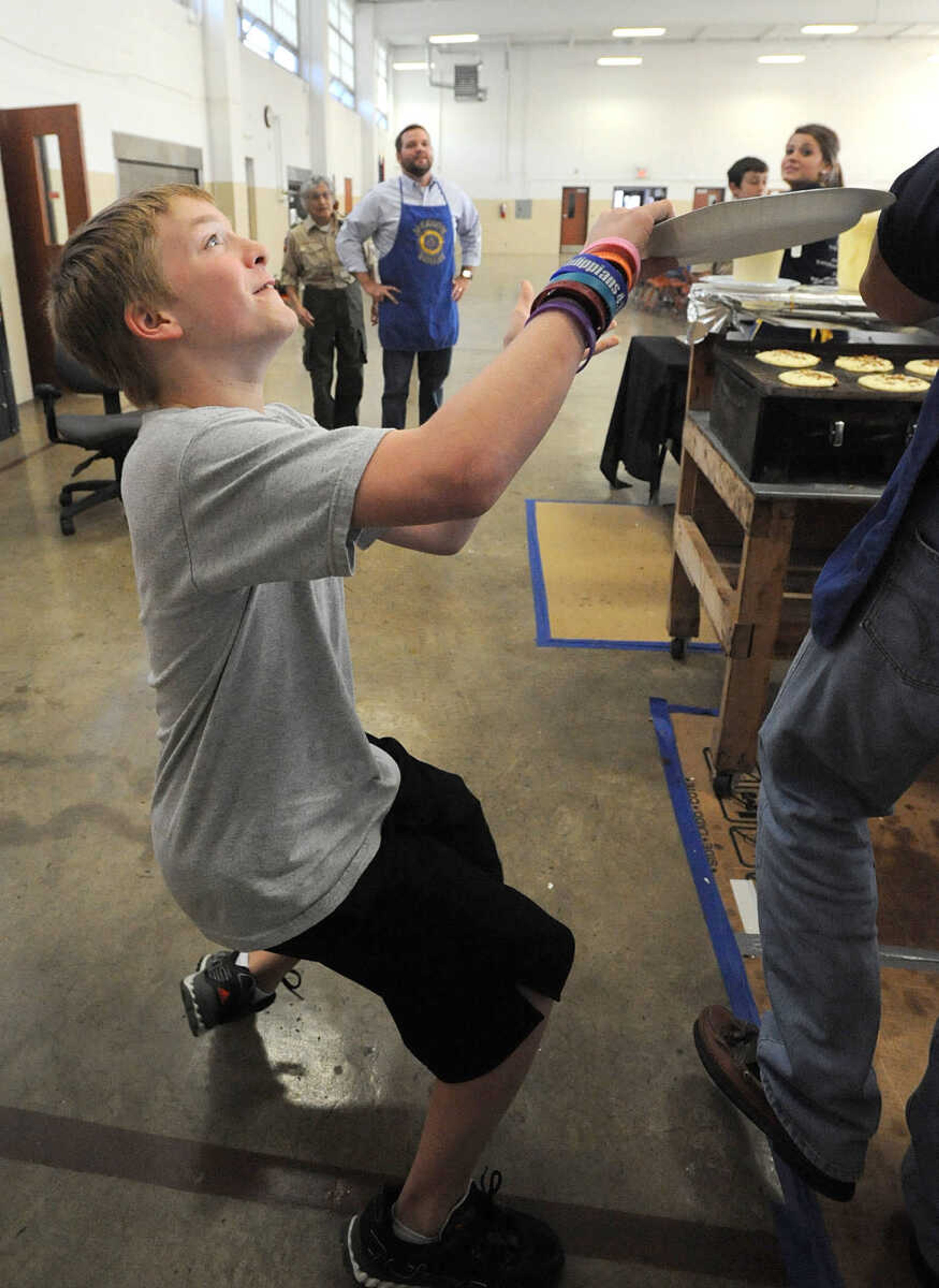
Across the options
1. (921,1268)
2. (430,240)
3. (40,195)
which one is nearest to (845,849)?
(921,1268)

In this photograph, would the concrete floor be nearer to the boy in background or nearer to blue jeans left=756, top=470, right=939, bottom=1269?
blue jeans left=756, top=470, right=939, bottom=1269

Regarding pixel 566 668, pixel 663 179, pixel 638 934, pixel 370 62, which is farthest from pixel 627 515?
pixel 663 179

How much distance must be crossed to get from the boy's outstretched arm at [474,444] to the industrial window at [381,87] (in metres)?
19.6

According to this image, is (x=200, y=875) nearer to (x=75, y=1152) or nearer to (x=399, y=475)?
(x=399, y=475)

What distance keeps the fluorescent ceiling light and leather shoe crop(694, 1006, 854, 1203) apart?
65.8ft

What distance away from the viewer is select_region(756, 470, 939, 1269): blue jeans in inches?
40.7

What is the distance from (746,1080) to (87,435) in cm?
356

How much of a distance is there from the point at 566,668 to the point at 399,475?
2.18 metres

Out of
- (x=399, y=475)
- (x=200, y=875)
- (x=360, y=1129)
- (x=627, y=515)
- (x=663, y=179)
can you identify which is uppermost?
(x=663, y=179)

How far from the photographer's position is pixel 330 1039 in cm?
160

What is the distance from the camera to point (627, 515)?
4.36 m

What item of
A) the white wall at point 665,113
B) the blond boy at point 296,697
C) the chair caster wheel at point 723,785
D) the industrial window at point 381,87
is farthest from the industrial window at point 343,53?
the blond boy at point 296,697

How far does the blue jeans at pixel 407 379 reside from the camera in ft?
15.9

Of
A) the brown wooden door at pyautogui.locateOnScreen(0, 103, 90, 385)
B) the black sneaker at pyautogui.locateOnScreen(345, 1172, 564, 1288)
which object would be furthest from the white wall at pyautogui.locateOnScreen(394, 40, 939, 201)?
the black sneaker at pyautogui.locateOnScreen(345, 1172, 564, 1288)
